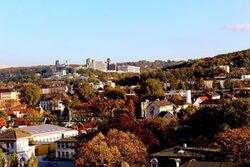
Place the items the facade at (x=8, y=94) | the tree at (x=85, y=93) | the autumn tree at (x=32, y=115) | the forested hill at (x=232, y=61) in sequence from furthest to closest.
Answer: the forested hill at (x=232, y=61) < the facade at (x=8, y=94) < the tree at (x=85, y=93) < the autumn tree at (x=32, y=115)

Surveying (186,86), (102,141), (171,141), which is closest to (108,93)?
(186,86)

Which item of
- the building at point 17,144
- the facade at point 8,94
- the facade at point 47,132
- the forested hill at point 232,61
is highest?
the forested hill at point 232,61

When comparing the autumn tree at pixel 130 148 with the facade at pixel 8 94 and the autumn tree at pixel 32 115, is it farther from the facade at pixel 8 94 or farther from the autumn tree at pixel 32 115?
the facade at pixel 8 94

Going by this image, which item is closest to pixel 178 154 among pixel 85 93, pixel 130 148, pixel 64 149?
pixel 130 148

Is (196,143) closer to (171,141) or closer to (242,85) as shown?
(171,141)

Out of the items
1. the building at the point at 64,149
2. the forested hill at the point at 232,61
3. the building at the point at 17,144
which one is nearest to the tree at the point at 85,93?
the building at the point at 64,149

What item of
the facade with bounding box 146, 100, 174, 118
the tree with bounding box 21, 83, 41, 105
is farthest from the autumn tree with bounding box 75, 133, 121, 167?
the tree with bounding box 21, 83, 41, 105

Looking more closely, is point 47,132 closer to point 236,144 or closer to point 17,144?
point 17,144

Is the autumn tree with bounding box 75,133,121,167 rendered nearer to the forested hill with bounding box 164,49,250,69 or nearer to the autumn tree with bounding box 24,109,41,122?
the autumn tree with bounding box 24,109,41,122
